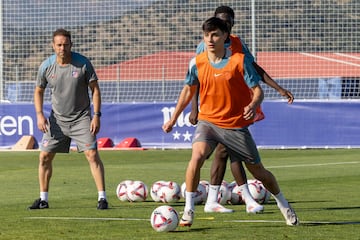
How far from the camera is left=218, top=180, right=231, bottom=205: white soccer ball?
1308 centimetres

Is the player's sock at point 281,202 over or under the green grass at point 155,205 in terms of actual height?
over

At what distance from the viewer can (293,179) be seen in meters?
17.7

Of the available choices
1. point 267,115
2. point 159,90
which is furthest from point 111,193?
point 159,90

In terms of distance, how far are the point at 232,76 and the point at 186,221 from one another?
4.84ft

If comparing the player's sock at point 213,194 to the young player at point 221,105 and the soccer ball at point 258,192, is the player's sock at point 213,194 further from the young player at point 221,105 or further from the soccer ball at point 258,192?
Answer: the young player at point 221,105

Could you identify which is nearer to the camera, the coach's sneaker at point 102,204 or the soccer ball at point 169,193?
the coach's sneaker at point 102,204

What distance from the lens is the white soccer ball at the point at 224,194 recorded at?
13.1 metres

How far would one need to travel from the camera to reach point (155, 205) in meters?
13.5

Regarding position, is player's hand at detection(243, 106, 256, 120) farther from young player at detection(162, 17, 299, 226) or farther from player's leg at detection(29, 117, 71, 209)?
player's leg at detection(29, 117, 71, 209)

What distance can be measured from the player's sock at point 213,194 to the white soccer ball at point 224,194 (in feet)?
1.66

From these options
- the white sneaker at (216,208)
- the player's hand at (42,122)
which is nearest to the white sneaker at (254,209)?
the white sneaker at (216,208)

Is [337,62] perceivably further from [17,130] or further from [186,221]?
[186,221]

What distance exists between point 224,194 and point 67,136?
202cm

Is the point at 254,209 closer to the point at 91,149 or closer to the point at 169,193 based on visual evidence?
the point at 169,193
